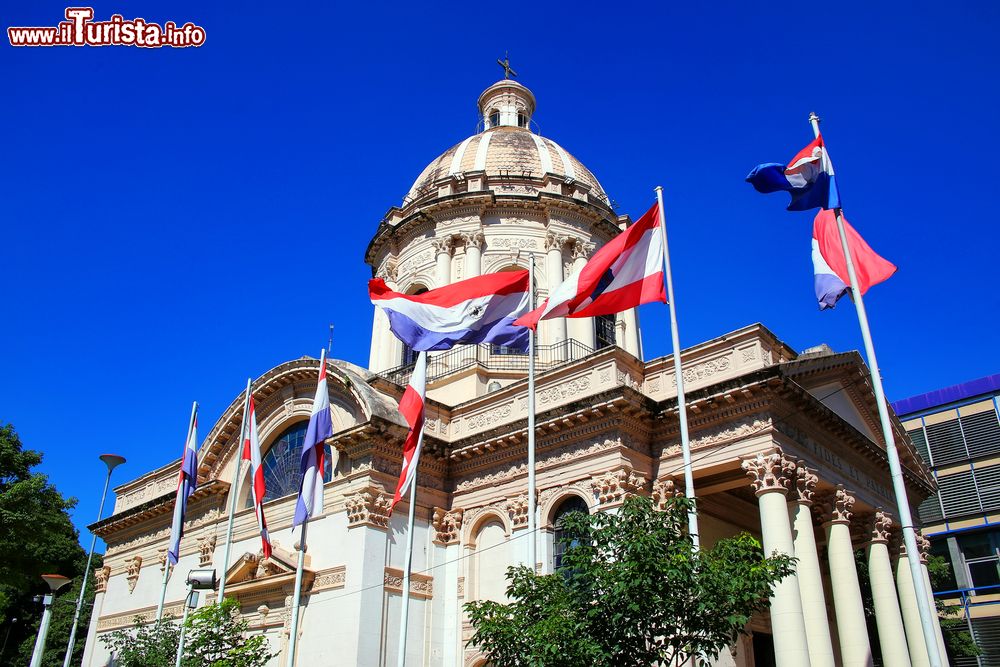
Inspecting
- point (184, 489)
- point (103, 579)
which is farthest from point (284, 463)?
point (103, 579)

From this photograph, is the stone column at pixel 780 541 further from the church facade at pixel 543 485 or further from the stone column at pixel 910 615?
the stone column at pixel 910 615

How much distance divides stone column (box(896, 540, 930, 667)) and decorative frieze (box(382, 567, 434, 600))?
12.9 metres

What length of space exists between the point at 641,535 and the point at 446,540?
38.5 ft

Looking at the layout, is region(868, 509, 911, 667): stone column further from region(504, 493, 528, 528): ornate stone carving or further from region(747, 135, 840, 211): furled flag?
region(747, 135, 840, 211): furled flag

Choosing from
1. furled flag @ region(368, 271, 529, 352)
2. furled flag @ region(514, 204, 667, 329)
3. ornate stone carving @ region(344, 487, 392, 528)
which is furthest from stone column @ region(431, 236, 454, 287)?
furled flag @ region(514, 204, 667, 329)

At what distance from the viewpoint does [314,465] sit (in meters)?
19.2

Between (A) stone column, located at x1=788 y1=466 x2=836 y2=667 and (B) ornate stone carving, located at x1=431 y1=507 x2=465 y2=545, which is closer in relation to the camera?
(A) stone column, located at x1=788 y1=466 x2=836 y2=667

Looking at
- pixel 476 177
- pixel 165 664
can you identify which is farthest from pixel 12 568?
pixel 476 177

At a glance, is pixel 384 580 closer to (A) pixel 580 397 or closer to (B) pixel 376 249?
(A) pixel 580 397

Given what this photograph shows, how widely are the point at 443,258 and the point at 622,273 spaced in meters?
16.8

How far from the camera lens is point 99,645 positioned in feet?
98.7

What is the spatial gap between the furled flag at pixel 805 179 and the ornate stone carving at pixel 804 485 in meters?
7.43

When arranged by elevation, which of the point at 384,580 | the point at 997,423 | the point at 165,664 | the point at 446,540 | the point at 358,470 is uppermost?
the point at 997,423

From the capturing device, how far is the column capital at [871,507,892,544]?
74.9ft
